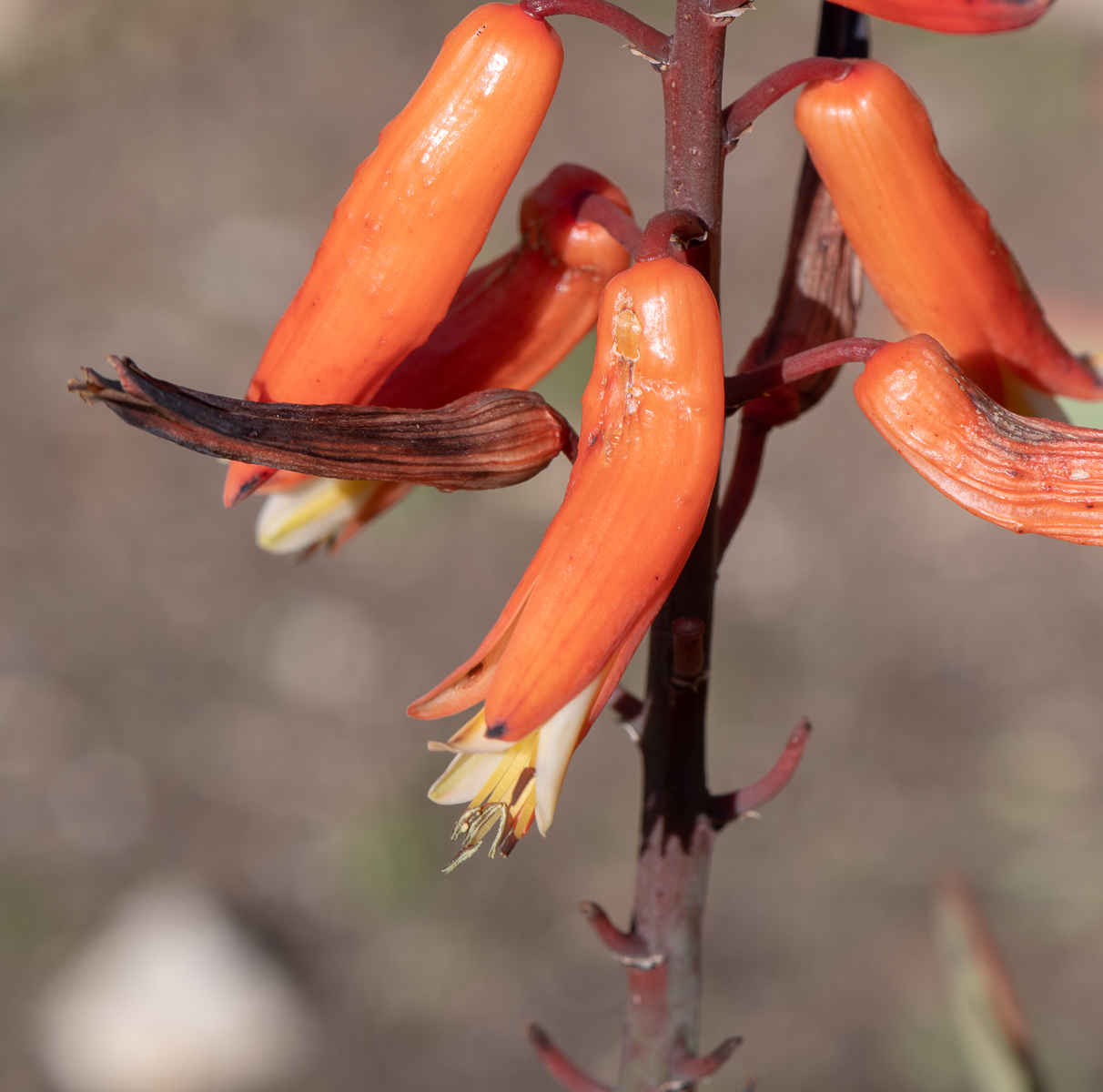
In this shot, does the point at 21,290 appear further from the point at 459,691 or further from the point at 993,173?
the point at 459,691

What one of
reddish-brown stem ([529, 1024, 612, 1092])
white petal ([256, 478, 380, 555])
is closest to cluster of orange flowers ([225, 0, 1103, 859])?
white petal ([256, 478, 380, 555])

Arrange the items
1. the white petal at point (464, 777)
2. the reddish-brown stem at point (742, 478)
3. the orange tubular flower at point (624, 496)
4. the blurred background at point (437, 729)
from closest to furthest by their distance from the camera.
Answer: the orange tubular flower at point (624, 496)
the white petal at point (464, 777)
the reddish-brown stem at point (742, 478)
the blurred background at point (437, 729)

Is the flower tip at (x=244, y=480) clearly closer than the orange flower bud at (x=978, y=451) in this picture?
No

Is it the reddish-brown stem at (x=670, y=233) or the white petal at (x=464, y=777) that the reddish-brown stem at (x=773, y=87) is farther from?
the white petal at (x=464, y=777)

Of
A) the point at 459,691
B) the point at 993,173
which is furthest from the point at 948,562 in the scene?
the point at 459,691

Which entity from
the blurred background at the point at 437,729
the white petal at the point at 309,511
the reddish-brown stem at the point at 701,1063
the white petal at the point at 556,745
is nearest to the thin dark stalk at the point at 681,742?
the reddish-brown stem at the point at 701,1063

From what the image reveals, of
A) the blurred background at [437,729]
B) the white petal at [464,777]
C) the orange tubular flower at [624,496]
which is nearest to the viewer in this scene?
the orange tubular flower at [624,496]

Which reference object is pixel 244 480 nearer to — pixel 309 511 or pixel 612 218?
pixel 309 511

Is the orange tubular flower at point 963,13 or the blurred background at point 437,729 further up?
the orange tubular flower at point 963,13

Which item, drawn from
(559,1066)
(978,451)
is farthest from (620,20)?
(559,1066)
